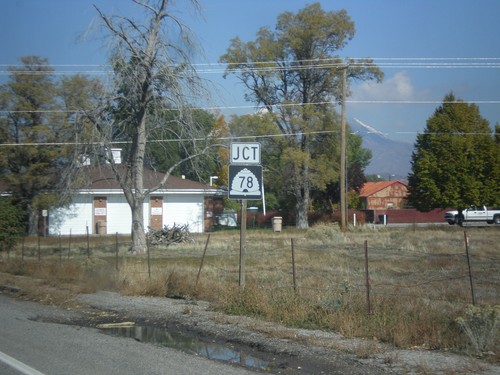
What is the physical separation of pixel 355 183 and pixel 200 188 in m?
27.1

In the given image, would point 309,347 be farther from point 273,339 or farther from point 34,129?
point 34,129

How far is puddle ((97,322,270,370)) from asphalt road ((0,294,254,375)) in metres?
0.34

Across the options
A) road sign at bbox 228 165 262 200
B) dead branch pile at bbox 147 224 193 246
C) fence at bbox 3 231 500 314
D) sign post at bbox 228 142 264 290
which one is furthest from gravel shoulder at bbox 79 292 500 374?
dead branch pile at bbox 147 224 193 246

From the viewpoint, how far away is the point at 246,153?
589 inches

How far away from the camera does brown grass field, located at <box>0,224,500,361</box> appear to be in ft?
34.1

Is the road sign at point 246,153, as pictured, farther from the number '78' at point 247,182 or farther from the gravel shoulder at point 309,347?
the gravel shoulder at point 309,347

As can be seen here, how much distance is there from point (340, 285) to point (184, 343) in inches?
203

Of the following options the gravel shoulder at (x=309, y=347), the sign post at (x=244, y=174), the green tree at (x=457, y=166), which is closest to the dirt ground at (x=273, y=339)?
the gravel shoulder at (x=309, y=347)

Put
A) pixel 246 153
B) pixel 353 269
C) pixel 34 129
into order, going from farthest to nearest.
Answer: pixel 34 129 → pixel 353 269 → pixel 246 153

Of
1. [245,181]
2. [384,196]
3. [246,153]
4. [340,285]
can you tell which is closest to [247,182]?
[245,181]

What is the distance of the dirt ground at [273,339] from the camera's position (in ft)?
Answer: 29.5

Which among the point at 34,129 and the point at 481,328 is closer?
the point at 481,328

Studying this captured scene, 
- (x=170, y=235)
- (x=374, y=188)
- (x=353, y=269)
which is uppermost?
(x=374, y=188)

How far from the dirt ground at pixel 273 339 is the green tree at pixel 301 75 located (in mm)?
38787
